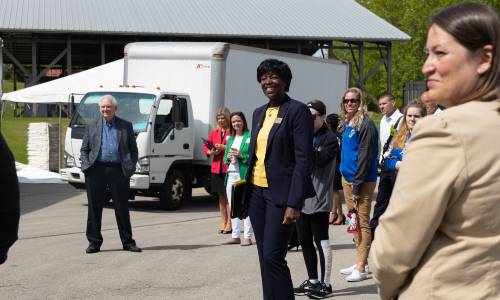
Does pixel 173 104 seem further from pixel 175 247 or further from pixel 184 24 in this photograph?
pixel 184 24

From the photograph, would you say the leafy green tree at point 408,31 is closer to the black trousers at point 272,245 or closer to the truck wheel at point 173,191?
the truck wheel at point 173,191

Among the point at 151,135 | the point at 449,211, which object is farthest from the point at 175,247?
the point at 449,211

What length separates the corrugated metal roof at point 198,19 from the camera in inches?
1439

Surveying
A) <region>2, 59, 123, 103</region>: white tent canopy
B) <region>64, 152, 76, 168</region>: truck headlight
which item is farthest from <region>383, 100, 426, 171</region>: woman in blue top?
<region>2, 59, 123, 103</region>: white tent canopy

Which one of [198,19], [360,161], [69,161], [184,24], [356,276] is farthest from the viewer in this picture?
[198,19]

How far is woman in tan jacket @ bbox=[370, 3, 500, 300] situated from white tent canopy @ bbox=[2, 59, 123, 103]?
68.0 ft

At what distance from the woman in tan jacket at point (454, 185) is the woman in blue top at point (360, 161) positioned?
19.1ft

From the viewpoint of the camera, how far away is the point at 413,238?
2.24m

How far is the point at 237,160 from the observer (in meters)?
11.2

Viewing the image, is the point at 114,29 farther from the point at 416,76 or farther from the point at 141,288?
the point at 416,76

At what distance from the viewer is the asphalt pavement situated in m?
7.82

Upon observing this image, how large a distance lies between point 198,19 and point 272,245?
1328 inches

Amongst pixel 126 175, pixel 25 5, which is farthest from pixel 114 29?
pixel 126 175

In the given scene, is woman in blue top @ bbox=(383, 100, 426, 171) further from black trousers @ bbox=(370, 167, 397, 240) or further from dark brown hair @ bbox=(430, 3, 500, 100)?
dark brown hair @ bbox=(430, 3, 500, 100)
